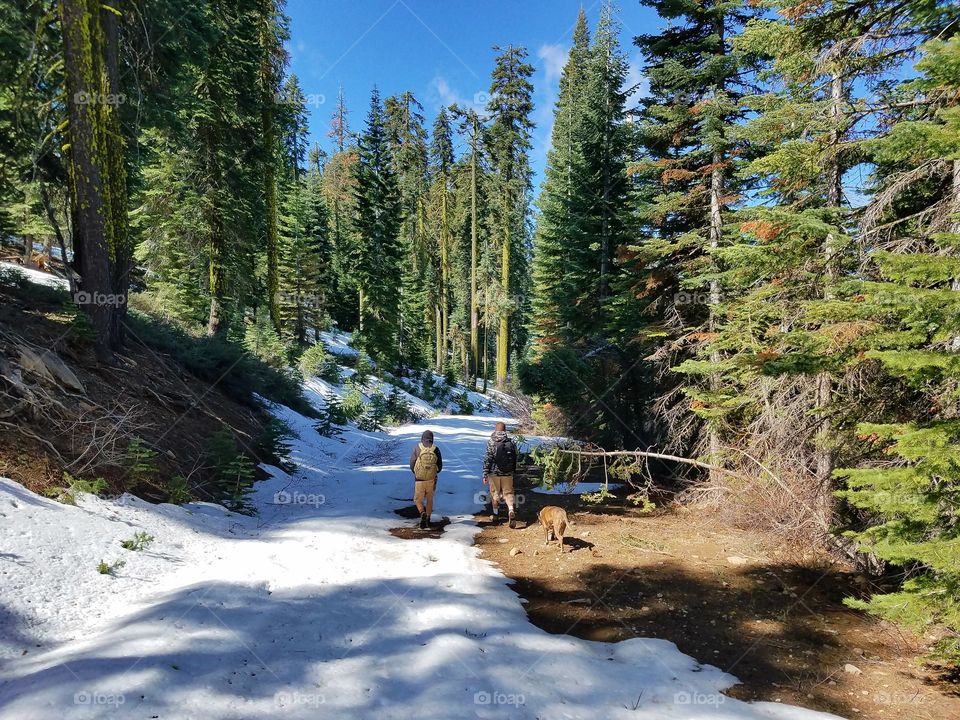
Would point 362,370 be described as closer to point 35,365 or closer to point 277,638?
point 35,365

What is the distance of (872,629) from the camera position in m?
5.88

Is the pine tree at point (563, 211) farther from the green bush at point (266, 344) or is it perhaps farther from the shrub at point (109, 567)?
the shrub at point (109, 567)

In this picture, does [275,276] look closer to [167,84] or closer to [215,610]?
[167,84]

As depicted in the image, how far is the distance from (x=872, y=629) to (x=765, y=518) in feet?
9.24

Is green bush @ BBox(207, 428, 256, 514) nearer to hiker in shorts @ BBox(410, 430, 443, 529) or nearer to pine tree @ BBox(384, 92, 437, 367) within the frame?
hiker in shorts @ BBox(410, 430, 443, 529)

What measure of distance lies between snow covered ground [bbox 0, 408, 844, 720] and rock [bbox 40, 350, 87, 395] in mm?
2358

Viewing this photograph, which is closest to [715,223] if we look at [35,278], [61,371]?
[61,371]

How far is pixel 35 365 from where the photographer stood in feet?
22.7

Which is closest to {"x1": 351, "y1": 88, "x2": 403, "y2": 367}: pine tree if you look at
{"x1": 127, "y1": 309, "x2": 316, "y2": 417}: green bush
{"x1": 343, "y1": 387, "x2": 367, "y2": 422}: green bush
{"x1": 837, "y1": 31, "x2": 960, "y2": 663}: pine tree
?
{"x1": 343, "y1": 387, "x2": 367, "y2": 422}: green bush

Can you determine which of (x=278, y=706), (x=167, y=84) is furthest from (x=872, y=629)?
(x=167, y=84)

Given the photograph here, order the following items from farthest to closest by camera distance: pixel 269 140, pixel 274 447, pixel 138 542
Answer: pixel 269 140 → pixel 274 447 → pixel 138 542

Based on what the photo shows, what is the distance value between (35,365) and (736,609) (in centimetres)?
1047

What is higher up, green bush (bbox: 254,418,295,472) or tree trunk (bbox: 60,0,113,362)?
tree trunk (bbox: 60,0,113,362)

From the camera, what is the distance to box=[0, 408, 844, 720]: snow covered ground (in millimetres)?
3340
